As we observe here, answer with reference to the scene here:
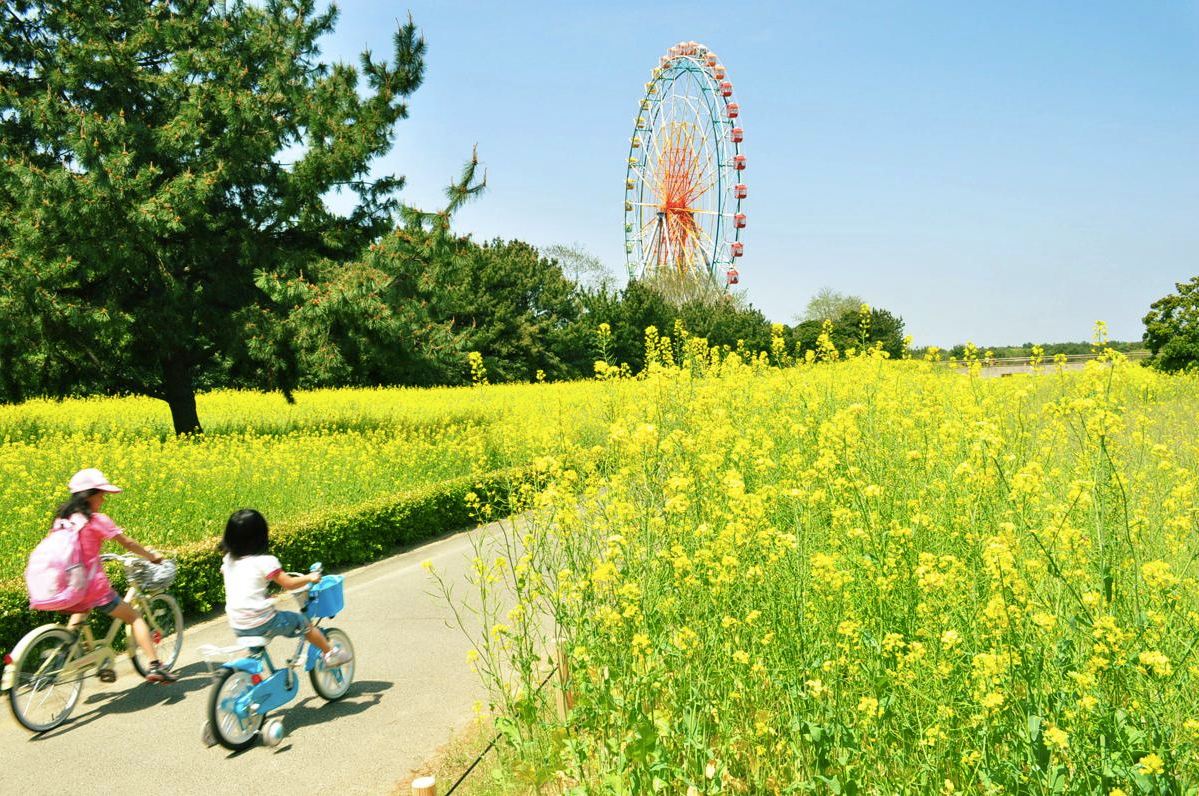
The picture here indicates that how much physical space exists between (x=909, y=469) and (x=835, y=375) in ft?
23.6

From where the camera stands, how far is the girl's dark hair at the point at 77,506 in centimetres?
542

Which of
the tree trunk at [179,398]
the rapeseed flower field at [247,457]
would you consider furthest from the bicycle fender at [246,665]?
the tree trunk at [179,398]

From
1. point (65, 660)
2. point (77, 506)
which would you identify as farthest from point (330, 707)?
point (77, 506)

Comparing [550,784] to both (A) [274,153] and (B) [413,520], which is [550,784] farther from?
(A) [274,153]

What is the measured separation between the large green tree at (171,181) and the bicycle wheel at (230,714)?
1114cm

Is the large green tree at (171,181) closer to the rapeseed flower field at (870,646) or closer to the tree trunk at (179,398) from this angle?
the tree trunk at (179,398)

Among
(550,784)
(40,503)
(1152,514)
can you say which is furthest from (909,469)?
(40,503)

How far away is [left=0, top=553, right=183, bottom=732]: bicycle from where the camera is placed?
5.29m

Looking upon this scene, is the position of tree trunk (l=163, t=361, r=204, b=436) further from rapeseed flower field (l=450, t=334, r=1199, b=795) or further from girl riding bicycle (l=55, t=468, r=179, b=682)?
rapeseed flower field (l=450, t=334, r=1199, b=795)

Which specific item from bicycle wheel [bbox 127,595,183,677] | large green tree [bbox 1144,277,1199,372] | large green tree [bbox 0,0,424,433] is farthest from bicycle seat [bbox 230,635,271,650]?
large green tree [bbox 1144,277,1199,372]

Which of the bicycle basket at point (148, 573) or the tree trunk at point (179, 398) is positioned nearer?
the bicycle basket at point (148, 573)

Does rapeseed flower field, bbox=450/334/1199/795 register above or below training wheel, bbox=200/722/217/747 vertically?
above

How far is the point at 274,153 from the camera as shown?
16.5 metres

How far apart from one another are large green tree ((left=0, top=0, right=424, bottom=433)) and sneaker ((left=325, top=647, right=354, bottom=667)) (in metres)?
10.7
